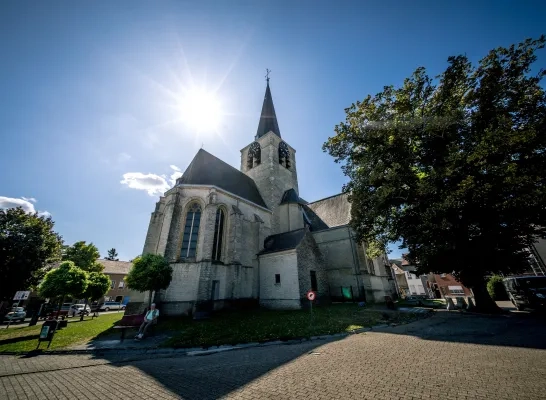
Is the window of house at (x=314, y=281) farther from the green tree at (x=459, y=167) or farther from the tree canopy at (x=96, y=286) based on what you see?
the tree canopy at (x=96, y=286)

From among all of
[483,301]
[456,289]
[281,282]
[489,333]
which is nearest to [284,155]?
[281,282]

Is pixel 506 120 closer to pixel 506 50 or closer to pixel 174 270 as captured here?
pixel 506 50

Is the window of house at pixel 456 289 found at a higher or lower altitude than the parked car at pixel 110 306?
higher

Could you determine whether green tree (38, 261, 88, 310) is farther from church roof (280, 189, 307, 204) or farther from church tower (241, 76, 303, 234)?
church roof (280, 189, 307, 204)

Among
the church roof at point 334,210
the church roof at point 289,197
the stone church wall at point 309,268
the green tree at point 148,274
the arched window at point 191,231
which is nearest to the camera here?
→ the green tree at point 148,274

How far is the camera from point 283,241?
20031 mm

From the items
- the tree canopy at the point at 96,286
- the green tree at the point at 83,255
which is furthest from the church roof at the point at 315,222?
the green tree at the point at 83,255

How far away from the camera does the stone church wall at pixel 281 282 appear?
1672 cm

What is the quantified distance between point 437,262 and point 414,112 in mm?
9369

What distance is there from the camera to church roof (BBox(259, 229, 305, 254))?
1861 cm

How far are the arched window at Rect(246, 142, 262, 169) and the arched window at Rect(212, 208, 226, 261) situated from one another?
36.6ft

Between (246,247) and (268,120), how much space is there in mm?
18916

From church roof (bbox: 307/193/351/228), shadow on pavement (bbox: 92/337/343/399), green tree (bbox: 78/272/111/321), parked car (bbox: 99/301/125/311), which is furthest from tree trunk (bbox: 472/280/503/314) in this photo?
parked car (bbox: 99/301/125/311)

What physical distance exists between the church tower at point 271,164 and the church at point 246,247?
0.19 m
